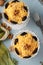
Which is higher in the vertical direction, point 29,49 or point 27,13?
point 27,13

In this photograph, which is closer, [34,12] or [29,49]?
[29,49]

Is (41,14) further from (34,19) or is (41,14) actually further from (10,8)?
(10,8)

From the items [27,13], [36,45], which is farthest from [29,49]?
[27,13]

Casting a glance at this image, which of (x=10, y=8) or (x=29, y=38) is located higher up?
(x=10, y=8)

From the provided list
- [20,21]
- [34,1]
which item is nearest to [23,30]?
[20,21]

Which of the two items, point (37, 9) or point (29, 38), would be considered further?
point (37, 9)

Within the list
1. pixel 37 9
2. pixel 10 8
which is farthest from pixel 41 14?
pixel 10 8

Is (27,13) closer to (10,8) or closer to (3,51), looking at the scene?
(10,8)
